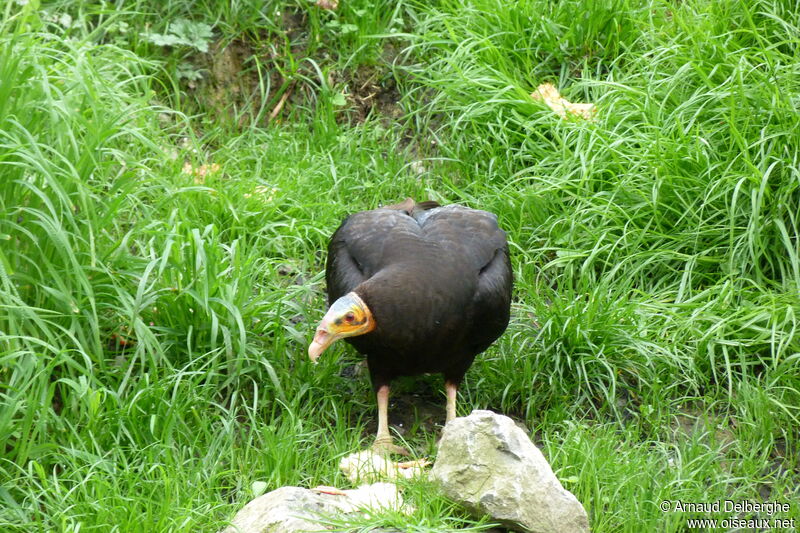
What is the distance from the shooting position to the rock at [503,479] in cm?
354

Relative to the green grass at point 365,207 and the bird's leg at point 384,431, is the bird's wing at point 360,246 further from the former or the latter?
the bird's leg at point 384,431

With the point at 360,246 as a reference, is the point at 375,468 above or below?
below

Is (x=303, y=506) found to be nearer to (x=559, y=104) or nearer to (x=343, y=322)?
(x=343, y=322)

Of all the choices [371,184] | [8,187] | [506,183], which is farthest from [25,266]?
[506,183]

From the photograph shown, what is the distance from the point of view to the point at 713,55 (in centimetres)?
543

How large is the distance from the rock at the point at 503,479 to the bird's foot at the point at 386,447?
0.54 m

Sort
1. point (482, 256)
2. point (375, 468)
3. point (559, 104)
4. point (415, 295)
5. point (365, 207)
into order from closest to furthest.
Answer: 1. point (375, 468)
2. point (415, 295)
3. point (482, 256)
4. point (365, 207)
5. point (559, 104)

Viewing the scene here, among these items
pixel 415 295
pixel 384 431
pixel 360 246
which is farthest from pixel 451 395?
pixel 360 246

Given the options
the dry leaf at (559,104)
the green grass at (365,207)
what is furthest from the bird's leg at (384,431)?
the dry leaf at (559,104)

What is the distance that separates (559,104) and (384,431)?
7.46 feet

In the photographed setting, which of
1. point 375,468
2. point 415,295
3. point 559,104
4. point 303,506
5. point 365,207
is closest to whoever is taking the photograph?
point 303,506

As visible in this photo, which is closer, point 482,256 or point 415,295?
point 415,295

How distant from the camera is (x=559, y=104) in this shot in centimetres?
578

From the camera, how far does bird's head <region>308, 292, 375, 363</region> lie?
13.7ft
